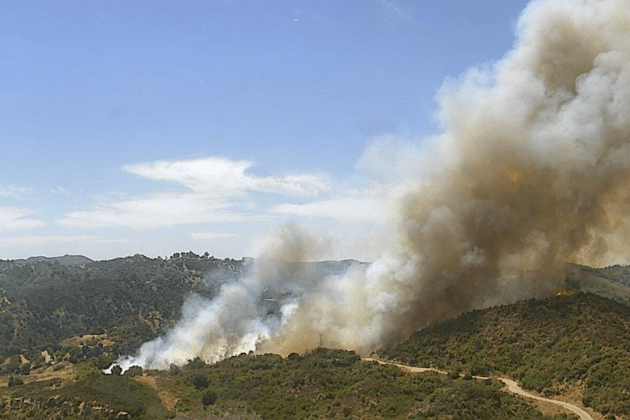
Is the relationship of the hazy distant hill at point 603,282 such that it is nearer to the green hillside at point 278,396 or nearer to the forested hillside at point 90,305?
the green hillside at point 278,396

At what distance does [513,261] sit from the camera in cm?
7875

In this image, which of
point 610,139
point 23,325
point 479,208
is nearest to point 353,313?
point 479,208

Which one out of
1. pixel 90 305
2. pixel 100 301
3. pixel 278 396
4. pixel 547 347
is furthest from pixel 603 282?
pixel 90 305

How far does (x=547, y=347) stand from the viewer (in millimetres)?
63031

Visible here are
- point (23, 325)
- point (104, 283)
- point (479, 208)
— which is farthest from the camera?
point (104, 283)

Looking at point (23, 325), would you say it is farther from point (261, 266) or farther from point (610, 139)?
→ point (610, 139)

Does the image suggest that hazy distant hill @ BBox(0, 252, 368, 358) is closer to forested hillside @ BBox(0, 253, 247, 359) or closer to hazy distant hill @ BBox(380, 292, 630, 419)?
forested hillside @ BBox(0, 253, 247, 359)

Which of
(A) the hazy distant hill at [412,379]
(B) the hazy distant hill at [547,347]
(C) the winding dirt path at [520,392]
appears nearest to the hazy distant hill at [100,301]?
(A) the hazy distant hill at [412,379]

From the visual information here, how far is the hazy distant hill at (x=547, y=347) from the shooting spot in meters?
53.0

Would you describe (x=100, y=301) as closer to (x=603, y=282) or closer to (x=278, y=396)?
(x=278, y=396)

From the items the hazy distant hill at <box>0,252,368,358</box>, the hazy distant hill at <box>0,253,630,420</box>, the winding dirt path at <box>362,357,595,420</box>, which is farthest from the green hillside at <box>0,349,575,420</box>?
the hazy distant hill at <box>0,252,368,358</box>

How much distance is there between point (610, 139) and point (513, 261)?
20.0 m

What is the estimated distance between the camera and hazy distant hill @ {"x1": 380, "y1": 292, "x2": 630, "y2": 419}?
174ft

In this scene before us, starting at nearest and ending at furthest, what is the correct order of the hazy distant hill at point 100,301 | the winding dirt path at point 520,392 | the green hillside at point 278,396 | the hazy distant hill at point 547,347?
the winding dirt path at point 520,392
the green hillside at point 278,396
the hazy distant hill at point 547,347
the hazy distant hill at point 100,301
